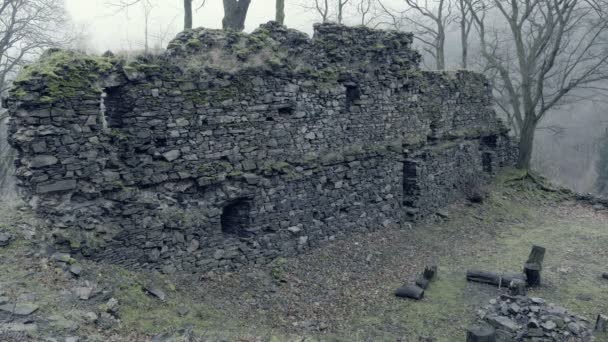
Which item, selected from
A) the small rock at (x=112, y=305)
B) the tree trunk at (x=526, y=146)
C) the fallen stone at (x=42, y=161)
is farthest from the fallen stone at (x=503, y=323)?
the tree trunk at (x=526, y=146)

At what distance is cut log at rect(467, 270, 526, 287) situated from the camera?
9.91m

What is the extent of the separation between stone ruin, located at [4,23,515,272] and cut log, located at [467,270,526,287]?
294 centimetres

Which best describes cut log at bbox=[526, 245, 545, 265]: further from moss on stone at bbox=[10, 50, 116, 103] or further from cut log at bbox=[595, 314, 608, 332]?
moss on stone at bbox=[10, 50, 116, 103]

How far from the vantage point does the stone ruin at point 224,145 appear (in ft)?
24.5

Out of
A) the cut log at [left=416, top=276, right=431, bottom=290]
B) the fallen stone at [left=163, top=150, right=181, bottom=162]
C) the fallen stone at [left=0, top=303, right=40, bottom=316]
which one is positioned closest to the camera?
the fallen stone at [left=0, top=303, right=40, bottom=316]

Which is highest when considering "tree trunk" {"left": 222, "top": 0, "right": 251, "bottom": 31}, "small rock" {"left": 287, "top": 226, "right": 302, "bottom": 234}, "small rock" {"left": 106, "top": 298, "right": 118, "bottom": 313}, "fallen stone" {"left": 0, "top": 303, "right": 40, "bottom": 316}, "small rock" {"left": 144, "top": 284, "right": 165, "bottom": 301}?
"tree trunk" {"left": 222, "top": 0, "right": 251, "bottom": 31}

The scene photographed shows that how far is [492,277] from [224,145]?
6.12m

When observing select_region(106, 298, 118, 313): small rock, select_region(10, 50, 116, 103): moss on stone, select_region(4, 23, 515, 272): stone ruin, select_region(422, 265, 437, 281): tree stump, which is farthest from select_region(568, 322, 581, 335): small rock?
select_region(10, 50, 116, 103): moss on stone

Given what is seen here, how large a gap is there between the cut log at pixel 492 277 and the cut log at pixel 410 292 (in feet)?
5.20

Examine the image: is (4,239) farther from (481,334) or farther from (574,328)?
(574,328)

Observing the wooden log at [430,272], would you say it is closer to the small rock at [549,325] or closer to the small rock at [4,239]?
the small rock at [549,325]

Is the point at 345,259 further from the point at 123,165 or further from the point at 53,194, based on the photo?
the point at 53,194

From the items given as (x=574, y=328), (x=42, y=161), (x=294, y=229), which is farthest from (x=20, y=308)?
(x=574, y=328)

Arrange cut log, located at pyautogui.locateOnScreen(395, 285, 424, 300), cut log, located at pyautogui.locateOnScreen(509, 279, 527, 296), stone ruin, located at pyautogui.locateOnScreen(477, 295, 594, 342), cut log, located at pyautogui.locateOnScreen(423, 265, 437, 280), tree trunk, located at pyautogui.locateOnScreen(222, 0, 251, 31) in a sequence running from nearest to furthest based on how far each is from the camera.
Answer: stone ruin, located at pyautogui.locateOnScreen(477, 295, 594, 342)
cut log, located at pyautogui.locateOnScreen(509, 279, 527, 296)
cut log, located at pyautogui.locateOnScreen(395, 285, 424, 300)
cut log, located at pyautogui.locateOnScreen(423, 265, 437, 280)
tree trunk, located at pyautogui.locateOnScreen(222, 0, 251, 31)
